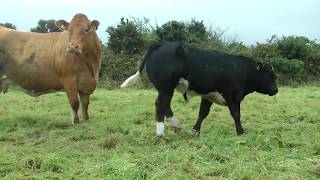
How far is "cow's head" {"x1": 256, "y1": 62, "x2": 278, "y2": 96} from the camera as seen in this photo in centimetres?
904

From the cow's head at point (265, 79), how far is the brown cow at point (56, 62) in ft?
10.6

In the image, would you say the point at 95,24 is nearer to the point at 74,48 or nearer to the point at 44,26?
the point at 74,48

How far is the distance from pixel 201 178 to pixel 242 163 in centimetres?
74

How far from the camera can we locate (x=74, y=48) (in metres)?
9.53

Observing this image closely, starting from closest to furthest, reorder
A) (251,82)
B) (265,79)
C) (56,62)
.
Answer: (251,82) → (265,79) → (56,62)

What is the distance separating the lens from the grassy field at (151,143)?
566 centimetres

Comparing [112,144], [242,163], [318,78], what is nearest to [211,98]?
[112,144]

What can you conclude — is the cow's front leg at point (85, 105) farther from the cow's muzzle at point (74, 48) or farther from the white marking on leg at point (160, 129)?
the white marking on leg at point (160, 129)

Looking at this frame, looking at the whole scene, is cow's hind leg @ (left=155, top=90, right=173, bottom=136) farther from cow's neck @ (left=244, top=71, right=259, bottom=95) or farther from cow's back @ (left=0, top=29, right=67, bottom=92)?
cow's back @ (left=0, top=29, right=67, bottom=92)

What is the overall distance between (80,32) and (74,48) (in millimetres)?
530

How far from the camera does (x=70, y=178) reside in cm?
539

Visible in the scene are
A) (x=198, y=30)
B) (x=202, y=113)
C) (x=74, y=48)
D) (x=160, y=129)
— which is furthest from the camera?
(x=198, y=30)

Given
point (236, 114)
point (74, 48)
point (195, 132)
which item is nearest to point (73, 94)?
point (74, 48)

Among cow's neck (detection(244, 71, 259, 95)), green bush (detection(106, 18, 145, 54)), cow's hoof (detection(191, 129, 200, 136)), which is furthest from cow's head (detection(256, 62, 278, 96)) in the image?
green bush (detection(106, 18, 145, 54))
